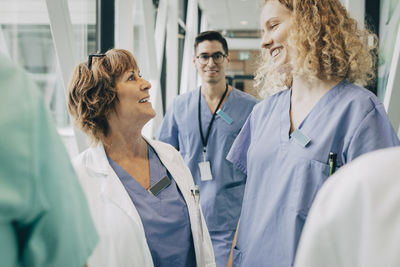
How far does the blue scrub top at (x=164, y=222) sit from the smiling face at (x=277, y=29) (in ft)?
1.89

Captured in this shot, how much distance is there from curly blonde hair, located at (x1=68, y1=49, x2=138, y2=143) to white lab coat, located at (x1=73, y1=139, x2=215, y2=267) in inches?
4.0

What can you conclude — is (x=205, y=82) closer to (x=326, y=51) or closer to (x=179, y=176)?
(x=179, y=176)

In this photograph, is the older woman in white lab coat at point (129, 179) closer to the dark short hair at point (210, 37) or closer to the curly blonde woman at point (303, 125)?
the curly blonde woman at point (303, 125)

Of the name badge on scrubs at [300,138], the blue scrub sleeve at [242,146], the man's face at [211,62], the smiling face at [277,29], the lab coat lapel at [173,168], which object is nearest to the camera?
the name badge on scrubs at [300,138]

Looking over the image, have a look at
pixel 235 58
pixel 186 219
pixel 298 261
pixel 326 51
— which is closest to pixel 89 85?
pixel 186 219

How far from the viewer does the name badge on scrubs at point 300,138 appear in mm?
1113

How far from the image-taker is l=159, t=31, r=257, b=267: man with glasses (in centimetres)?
225

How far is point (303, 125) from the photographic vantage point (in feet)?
3.82

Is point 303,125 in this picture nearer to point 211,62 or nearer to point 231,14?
point 211,62

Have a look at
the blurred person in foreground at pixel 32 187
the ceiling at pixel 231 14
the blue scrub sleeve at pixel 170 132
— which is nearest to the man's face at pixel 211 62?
the blue scrub sleeve at pixel 170 132

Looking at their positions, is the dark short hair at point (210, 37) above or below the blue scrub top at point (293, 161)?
above

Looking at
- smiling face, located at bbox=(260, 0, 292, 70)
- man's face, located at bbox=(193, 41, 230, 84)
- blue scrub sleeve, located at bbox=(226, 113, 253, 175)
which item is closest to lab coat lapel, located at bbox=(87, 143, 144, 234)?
blue scrub sleeve, located at bbox=(226, 113, 253, 175)

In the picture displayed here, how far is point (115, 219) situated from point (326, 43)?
0.81 metres

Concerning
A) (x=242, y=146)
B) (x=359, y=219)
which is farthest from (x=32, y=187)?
(x=242, y=146)
